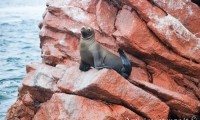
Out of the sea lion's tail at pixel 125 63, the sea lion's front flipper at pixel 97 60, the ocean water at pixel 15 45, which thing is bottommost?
the ocean water at pixel 15 45

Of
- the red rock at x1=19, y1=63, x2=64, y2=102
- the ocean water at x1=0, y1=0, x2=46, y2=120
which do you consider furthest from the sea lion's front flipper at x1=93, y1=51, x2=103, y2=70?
the ocean water at x1=0, y1=0, x2=46, y2=120

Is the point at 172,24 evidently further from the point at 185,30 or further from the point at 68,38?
the point at 68,38

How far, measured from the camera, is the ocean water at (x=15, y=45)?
13883mm

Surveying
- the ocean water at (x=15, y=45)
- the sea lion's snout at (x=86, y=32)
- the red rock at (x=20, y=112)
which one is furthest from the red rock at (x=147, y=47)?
the ocean water at (x=15, y=45)

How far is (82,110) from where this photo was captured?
249 inches

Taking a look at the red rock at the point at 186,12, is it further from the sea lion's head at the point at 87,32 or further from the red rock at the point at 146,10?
the sea lion's head at the point at 87,32

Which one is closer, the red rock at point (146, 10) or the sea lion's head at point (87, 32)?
the red rock at point (146, 10)

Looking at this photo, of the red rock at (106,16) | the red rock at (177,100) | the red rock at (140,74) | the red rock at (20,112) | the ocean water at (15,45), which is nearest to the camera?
the red rock at (177,100)

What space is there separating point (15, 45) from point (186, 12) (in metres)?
15.3

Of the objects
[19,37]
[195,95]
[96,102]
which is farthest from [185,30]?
[19,37]

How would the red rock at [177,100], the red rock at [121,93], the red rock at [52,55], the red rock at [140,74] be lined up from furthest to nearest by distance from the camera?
the red rock at [52,55] < the red rock at [140,74] < the red rock at [177,100] < the red rock at [121,93]

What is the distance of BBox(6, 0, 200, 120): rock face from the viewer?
645cm

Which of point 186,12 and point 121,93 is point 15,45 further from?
point 121,93

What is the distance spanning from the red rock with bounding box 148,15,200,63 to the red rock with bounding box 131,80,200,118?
37.6 inches
